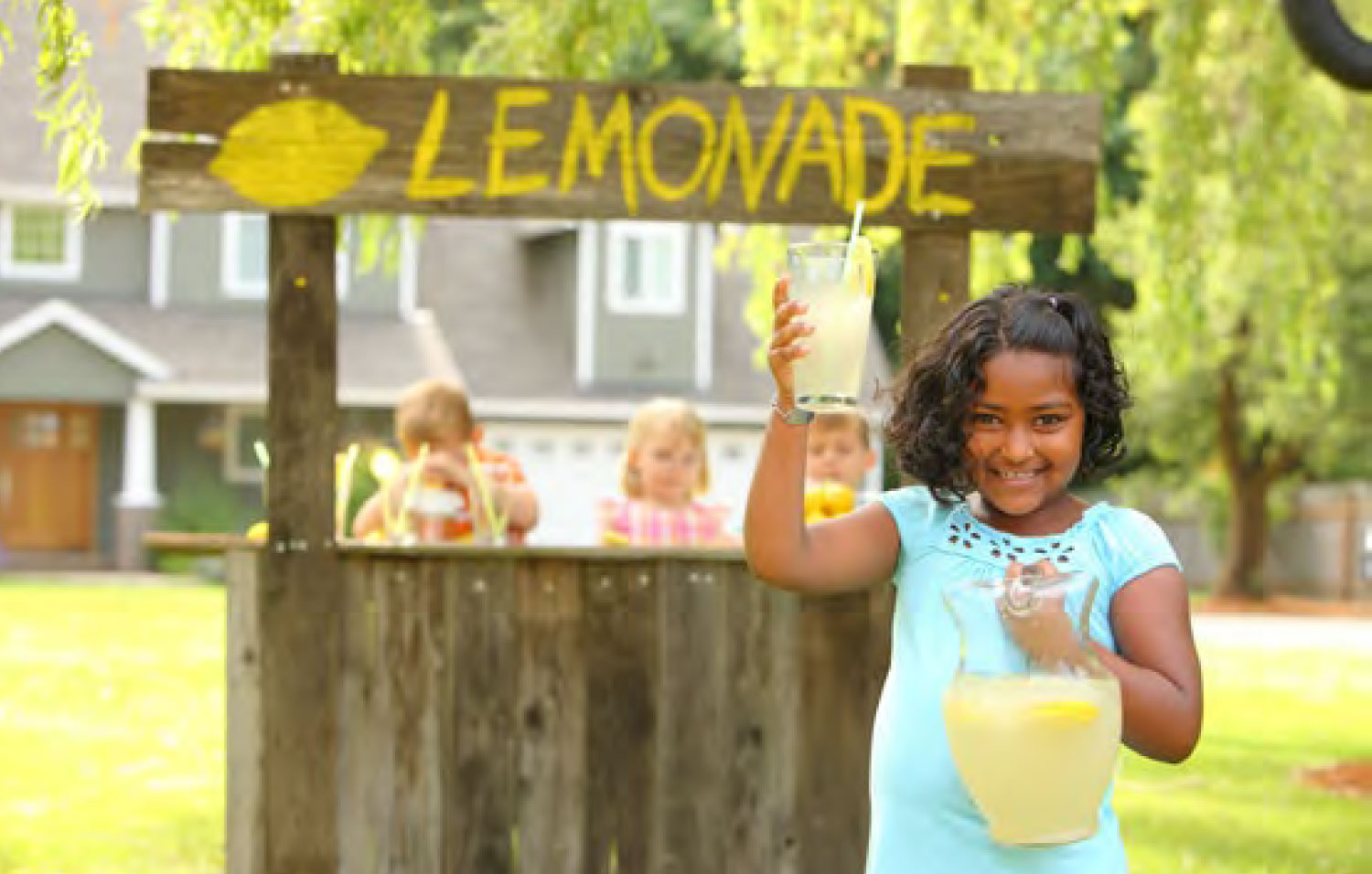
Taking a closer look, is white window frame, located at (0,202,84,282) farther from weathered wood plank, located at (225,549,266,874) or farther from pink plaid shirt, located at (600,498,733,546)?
weathered wood plank, located at (225,549,266,874)

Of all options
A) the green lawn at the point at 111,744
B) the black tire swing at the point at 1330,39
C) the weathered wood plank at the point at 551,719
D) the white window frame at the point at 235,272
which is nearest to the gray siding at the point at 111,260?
the white window frame at the point at 235,272

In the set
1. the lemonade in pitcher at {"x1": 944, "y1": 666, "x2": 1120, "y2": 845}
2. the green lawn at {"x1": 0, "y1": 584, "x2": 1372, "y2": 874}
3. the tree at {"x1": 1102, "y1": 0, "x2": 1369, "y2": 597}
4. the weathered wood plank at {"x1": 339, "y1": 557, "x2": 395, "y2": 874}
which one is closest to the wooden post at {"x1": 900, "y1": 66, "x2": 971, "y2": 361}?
the weathered wood plank at {"x1": 339, "y1": 557, "x2": 395, "y2": 874}

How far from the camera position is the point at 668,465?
22.5 ft

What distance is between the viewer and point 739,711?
5.05 meters

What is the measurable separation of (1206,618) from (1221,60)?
15559 mm

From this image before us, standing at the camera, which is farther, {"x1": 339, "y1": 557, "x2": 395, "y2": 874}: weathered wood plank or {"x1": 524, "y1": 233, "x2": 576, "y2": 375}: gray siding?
{"x1": 524, "y1": 233, "x2": 576, "y2": 375}: gray siding

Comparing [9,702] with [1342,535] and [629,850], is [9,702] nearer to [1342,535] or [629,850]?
[629,850]

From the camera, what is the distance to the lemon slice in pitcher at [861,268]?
2.97 m

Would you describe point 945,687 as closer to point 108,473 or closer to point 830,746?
point 830,746

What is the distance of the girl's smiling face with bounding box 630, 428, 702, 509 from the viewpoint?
6.84 metres

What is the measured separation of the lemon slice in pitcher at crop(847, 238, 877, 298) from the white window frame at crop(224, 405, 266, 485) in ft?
87.1

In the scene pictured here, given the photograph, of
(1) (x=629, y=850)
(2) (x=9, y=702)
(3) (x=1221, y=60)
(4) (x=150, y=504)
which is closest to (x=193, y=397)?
(4) (x=150, y=504)

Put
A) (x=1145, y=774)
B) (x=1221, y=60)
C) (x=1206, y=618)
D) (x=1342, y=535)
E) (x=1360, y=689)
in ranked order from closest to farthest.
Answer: (x=1145, y=774)
(x=1221, y=60)
(x=1360, y=689)
(x=1206, y=618)
(x=1342, y=535)

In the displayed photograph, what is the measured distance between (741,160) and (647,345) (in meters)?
23.7
